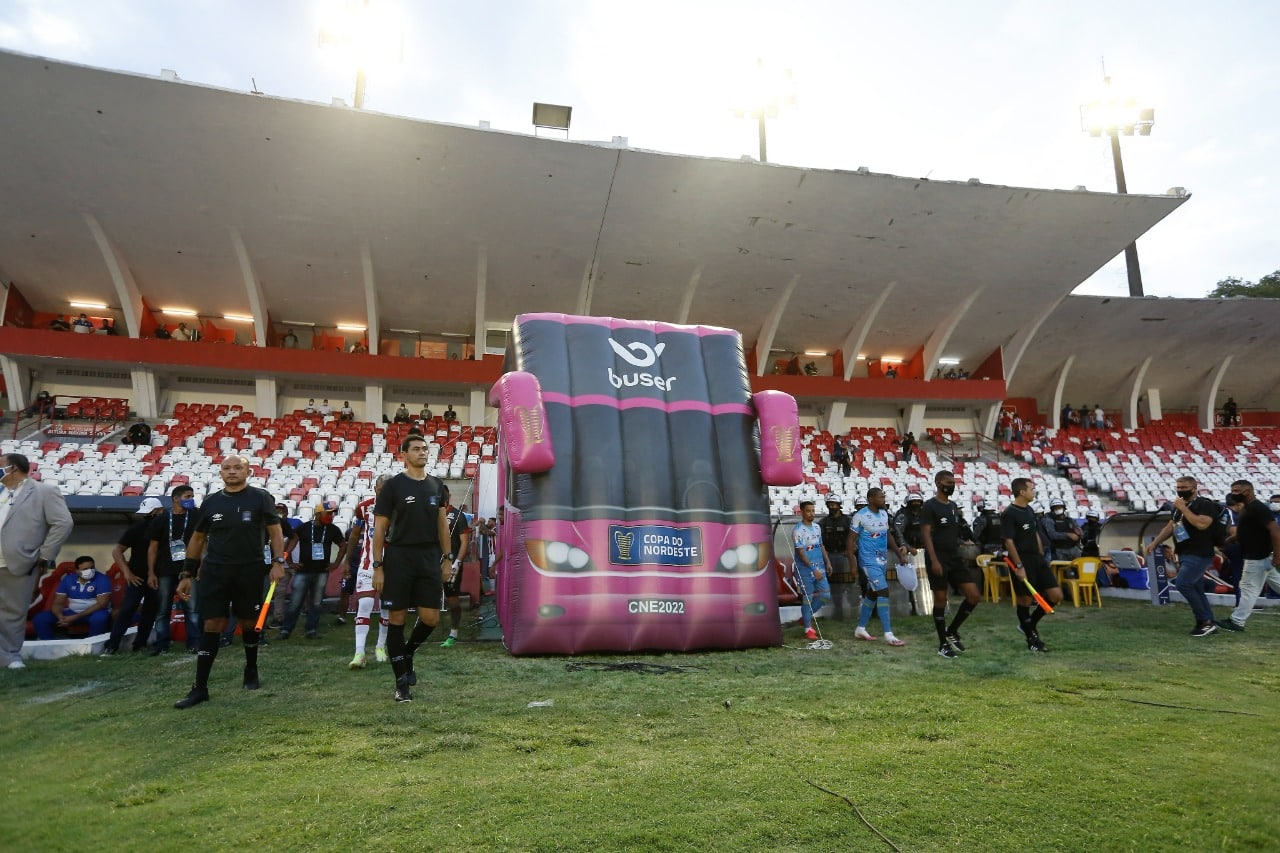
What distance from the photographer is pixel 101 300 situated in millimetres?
20250

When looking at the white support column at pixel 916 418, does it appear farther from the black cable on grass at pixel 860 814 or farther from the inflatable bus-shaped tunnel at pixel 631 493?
the black cable on grass at pixel 860 814

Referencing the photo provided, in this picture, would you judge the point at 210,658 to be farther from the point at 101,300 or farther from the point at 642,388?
the point at 101,300

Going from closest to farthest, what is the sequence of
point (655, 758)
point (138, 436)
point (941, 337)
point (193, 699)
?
1. point (655, 758)
2. point (193, 699)
3. point (138, 436)
4. point (941, 337)

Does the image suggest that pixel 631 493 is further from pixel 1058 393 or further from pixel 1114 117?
pixel 1114 117

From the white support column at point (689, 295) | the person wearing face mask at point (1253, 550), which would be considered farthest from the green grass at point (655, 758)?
the white support column at point (689, 295)

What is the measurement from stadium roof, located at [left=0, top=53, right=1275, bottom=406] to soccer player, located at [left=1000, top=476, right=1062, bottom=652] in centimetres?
1257

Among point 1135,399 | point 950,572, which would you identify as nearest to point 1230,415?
point 1135,399

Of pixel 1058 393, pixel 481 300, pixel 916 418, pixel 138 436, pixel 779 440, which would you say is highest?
pixel 481 300

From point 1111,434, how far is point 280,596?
29.0m

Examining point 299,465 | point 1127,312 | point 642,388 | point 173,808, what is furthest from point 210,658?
point 1127,312

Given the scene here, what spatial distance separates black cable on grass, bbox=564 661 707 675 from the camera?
18.2ft

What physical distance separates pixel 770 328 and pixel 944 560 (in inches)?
685

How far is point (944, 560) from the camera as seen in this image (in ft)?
21.2

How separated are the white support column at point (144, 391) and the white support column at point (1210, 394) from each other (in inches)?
1592
